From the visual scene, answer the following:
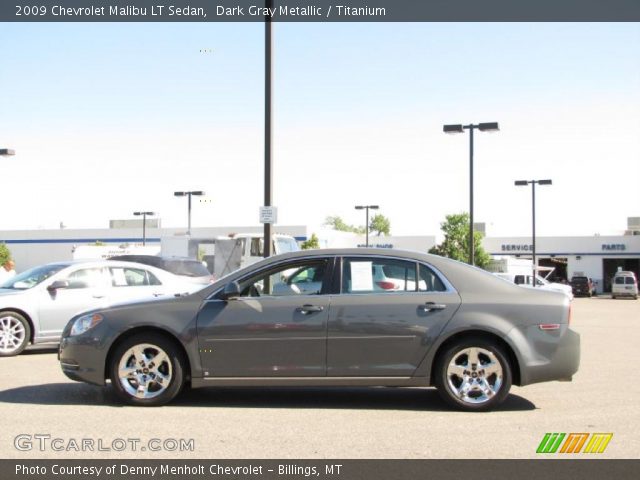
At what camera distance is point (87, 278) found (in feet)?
41.5

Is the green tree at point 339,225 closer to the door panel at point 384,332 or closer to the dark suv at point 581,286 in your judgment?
the dark suv at point 581,286

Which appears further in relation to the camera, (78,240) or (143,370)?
(78,240)

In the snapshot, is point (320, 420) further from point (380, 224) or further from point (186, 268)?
point (380, 224)

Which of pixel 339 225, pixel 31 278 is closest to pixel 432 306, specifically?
pixel 31 278

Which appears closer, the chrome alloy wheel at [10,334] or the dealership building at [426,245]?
the chrome alloy wheel at [10,334]

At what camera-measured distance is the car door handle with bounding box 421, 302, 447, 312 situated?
7.35 m

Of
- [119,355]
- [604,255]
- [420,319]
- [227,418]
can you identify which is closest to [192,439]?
[227,418]

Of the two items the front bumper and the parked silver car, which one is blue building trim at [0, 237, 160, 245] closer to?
the parked silver car

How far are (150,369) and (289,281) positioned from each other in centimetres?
159

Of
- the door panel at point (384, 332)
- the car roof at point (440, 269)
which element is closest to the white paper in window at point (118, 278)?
the car roof at point (440, 269)

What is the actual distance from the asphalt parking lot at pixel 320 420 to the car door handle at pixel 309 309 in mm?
938

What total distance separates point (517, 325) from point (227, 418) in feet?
9.28

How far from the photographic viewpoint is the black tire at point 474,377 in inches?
285
